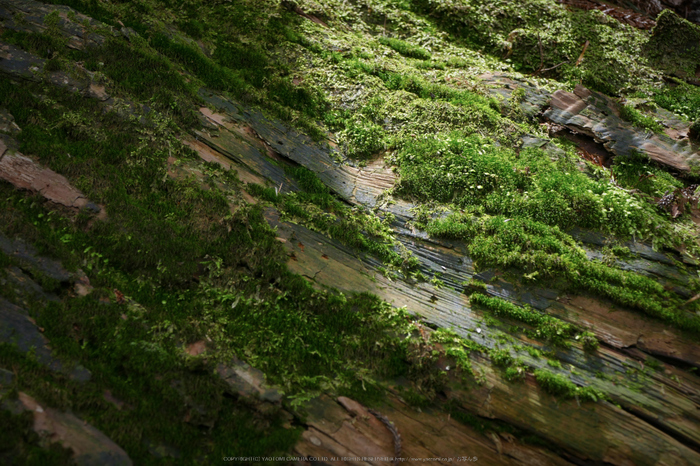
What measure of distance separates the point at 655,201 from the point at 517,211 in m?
2.41

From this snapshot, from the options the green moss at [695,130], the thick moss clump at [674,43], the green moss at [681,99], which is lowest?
the green moss at [695,130]

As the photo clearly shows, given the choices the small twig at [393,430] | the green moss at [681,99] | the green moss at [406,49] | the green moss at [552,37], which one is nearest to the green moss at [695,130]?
the green moss at [681,99]

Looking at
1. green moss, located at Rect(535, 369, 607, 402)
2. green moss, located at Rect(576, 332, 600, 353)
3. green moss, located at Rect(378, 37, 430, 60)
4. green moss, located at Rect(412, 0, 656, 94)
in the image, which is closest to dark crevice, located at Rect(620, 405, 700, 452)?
green moss, located at Rect(535, 369, 607, 402)

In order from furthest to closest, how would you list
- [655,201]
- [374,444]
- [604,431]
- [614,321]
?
1. [655,201]
2. [614,321]
3. [604,431]
4. [374,444]

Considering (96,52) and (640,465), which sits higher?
(96,52)

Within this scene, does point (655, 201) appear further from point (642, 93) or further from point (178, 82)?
point (178, 82)

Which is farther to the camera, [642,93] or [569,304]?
[642,93]

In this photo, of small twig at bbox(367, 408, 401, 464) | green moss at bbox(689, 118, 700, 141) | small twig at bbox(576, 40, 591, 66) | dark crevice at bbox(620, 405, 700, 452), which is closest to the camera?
small twig at bbox(367, 408, 401, 464)

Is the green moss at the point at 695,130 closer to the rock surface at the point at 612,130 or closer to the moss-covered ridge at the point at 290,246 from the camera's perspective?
the rock surface at the point at 612,130

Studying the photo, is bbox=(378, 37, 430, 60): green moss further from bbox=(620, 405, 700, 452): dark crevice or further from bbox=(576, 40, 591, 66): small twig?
bbox=(620, 405, 700, 452): dark crevice

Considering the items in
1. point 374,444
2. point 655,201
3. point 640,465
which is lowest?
point 374,444

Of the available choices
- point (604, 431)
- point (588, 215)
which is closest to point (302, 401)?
point (604, 431)

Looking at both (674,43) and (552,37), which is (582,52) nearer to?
(552,37)

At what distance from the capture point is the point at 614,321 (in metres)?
5.18
